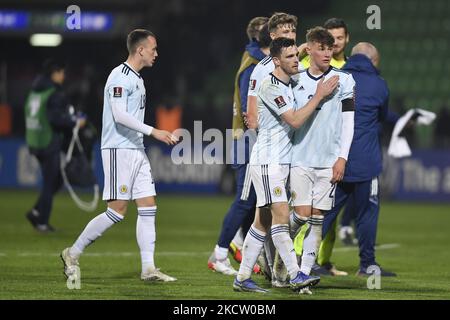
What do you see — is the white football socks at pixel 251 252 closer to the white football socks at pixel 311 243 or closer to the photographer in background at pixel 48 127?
the white football socks at pixel 311 243

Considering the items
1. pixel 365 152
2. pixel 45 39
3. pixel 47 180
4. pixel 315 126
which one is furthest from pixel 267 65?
pixel 45 39

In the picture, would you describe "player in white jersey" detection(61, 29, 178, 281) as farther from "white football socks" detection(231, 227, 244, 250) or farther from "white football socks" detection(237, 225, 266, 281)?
"white football socks" detection(231, 227, 244, 250)

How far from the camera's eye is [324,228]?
1142cm

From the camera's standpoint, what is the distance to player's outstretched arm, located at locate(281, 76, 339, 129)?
32.0ft

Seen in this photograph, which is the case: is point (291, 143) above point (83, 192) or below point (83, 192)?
above

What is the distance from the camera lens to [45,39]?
32094 millimetres

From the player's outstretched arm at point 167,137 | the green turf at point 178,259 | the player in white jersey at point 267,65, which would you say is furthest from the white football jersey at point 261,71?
the green turf at point 178,259

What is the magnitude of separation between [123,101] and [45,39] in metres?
22.0

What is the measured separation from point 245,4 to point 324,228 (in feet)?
65.0

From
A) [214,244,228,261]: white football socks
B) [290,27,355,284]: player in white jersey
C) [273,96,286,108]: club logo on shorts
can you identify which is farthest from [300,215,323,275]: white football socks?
[214,244,228,261]: white football socks

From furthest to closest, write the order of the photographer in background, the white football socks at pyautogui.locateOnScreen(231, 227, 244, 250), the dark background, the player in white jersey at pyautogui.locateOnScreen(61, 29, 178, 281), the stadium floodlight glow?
the stadium floodlight glow, the dark background, the photographer in background, the white football socks at pyautogui.locateOnScreen(231, 227, 244, 250), the player in white jersey at pyautogui.locateOnScreen(61, 29, 178, 281)

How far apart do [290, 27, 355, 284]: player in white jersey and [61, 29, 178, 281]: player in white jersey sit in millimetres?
1482
